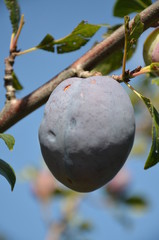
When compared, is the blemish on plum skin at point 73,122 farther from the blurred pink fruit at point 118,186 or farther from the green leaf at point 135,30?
the blurred pink fruit at point 118,186

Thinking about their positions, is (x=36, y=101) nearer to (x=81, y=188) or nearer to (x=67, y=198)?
(x=81, y=188)

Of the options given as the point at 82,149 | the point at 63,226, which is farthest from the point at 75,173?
the point at 63,226

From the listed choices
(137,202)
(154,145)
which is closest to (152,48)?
(154,145)

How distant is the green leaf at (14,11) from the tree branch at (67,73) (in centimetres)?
27

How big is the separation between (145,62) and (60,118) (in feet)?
1.17

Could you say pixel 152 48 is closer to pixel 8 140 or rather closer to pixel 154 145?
pixel 154 145

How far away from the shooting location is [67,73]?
0.92 meters

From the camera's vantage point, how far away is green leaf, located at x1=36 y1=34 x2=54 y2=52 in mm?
1099

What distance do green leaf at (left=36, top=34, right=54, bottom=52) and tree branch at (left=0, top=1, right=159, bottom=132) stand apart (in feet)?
0.69

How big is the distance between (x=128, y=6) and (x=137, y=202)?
195cm

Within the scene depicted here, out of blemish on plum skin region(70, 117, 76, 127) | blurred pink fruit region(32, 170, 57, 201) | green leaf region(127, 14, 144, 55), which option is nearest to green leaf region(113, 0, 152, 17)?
green leaf region(127, 14, 144, 55)

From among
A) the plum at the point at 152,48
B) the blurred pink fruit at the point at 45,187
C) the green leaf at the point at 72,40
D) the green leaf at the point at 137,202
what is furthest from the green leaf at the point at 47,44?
the green leaf at the point at 137,202

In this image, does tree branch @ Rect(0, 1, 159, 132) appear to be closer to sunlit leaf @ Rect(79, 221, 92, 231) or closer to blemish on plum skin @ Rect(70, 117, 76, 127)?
blemish on plum skin @ Rect(70, 117, 76, 127)

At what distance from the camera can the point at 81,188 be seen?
30.1 inches
